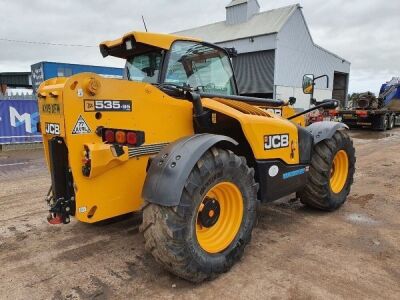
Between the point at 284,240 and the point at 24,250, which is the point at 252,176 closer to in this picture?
the point at 284,240

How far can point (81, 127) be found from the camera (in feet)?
9.29

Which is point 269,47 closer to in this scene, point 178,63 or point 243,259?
point 178,63

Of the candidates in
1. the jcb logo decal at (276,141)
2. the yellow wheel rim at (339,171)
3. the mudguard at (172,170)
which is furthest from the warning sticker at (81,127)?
the yellow wheel rim at (339,171)

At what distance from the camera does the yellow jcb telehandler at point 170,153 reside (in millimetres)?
2783

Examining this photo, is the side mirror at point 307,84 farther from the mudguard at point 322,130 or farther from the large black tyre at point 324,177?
the large black tyre at point 324,177

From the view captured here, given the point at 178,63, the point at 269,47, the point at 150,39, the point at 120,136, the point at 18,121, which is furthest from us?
the point at 269,47

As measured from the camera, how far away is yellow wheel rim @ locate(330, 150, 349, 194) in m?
5.03

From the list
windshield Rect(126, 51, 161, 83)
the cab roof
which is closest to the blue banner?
windshield Rect(126, 51, 161, 83)

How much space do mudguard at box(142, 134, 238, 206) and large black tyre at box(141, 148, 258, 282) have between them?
0.22ft

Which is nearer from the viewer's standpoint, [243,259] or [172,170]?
[172,170]

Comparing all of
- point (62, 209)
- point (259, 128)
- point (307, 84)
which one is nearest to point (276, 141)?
point (259, 128)

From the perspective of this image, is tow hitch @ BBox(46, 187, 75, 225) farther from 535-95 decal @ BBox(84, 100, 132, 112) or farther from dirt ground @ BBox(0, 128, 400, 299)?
535-95 decal @ BBox(84, 100, 132, 112)

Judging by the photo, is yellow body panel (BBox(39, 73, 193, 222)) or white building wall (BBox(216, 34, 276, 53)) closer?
yellow body panel (BBox(39, 73, 193, 222))

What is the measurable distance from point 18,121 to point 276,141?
10.2 meters
